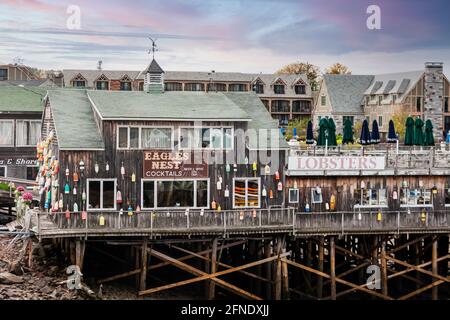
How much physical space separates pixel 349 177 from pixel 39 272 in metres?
14.4

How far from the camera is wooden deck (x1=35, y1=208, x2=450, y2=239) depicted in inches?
1462

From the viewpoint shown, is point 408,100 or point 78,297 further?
point 408,100

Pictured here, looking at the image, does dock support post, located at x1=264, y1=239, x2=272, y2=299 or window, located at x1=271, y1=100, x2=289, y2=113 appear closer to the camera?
dock support post, located at x1=264, y1=239, x2=272, y2=299

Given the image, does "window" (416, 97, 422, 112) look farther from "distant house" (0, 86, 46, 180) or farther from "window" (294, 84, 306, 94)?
"distant house" (0, 86, 46, 180)

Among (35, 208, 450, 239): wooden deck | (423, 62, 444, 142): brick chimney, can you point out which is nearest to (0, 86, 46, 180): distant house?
(35, 208, 450, 239): wooden deck

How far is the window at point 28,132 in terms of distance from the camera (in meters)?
54.6

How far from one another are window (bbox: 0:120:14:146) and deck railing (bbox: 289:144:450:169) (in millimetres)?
19811

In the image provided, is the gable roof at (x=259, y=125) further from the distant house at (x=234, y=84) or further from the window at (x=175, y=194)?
the distant house at (x=234, y=84)

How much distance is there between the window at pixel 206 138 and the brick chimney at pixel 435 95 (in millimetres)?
46542

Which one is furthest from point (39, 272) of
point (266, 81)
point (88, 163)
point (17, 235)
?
point (266, 81)

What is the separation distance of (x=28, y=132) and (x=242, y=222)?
20149mm

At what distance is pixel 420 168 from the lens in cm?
4253

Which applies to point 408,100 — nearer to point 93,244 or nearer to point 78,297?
point 93,244
